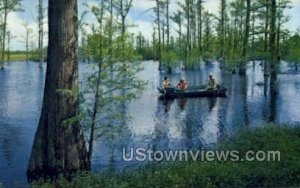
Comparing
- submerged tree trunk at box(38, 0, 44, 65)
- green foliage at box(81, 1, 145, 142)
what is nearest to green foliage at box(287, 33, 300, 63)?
submerged tree trunk at box(38, 0, 44, 65)

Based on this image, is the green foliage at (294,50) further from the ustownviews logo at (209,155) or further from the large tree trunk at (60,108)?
the large tree trunk at (60,108)

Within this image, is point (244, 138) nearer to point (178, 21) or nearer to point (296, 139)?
point (296, 139)

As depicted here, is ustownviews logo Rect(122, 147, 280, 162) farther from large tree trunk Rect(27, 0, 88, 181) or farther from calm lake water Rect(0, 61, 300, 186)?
large tree trunk Rect(27, 0, 88, 181)

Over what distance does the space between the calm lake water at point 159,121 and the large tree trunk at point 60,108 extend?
38.5 inches

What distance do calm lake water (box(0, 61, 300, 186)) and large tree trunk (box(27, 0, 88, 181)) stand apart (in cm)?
98

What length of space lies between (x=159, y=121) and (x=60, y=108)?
12836mm

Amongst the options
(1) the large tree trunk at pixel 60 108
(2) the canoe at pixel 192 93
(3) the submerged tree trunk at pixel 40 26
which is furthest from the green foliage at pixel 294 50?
(1) the large tree trunk at pixel 60 108

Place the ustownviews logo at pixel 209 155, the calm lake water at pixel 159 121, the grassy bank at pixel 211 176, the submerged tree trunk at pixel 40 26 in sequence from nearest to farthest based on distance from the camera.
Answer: the grassy bank at pixel 211 176 → the ustownviews logo at pixel 209 155 → the calm lake water at pixel 159 121 → the submerged tree trunk at pixel 40 26

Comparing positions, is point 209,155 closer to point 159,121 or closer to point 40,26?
point 159,121

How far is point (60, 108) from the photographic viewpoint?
50.7ft

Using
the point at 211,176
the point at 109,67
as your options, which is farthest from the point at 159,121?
the point at 211,176

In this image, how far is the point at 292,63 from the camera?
75312mm

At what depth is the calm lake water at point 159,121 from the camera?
728 inches

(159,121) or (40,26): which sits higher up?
(40,26)
